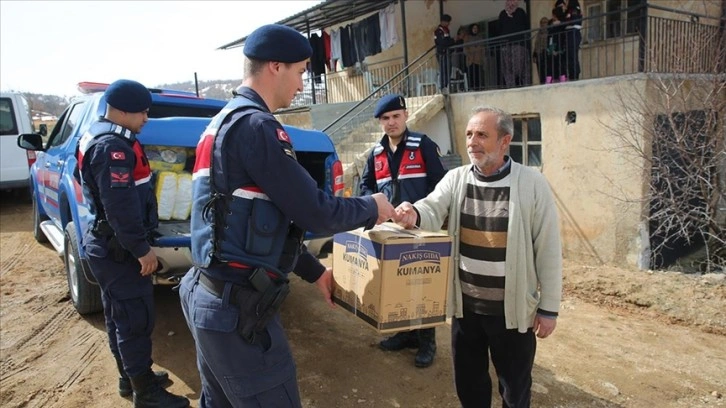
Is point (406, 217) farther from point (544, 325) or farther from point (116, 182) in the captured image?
point (116, 182)

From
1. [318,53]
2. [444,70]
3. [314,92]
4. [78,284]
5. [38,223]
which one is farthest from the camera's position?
[314,92]

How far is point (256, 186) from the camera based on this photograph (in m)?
1.69

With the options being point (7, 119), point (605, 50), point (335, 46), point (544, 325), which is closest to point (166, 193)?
point (544, 325)

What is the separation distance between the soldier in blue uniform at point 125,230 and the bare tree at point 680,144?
5.60 meters

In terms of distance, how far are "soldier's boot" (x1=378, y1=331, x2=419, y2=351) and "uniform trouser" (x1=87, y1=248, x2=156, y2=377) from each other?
5.51 feet

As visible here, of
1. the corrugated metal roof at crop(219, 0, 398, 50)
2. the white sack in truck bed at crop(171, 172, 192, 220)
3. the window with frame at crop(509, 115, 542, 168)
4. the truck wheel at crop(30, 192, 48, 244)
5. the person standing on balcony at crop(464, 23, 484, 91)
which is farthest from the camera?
the corrugated metal roof at crop(219, 0, 398, 50)

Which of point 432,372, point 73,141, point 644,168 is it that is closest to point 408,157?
point 432,372

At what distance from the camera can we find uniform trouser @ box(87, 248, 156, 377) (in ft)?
9.46

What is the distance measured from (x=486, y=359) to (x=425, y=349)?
99cm

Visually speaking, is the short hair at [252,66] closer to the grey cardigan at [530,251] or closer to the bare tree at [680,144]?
the grey cardigan at [530,251]

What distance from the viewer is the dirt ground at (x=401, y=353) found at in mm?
3152

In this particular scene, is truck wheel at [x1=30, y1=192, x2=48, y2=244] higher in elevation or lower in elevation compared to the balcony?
lower

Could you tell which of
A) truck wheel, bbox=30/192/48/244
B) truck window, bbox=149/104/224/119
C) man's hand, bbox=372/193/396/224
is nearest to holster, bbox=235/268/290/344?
man's hand, bbox=372/193/396/224

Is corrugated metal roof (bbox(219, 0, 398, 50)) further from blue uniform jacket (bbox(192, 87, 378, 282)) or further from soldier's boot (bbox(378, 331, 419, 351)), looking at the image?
blue uniform jacket (bbox(192, 87, 378, 282))
